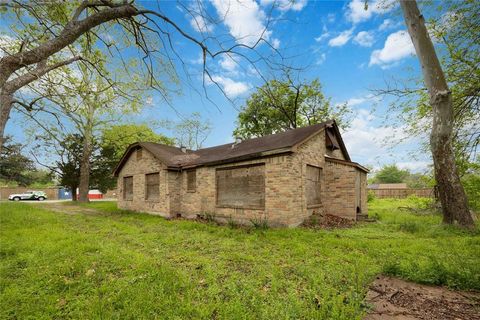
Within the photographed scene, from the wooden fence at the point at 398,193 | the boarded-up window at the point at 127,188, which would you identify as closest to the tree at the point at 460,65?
the boarded-up window at the point at 127,188

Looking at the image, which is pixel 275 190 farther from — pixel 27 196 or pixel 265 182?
pixel 27 196

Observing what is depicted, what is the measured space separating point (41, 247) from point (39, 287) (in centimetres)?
283

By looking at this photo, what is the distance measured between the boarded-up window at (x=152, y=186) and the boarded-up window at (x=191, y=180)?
7.31 feet

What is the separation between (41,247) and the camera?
5.97 meters

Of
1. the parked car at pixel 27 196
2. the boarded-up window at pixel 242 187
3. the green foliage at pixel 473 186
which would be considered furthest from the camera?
the parked car at pixel 27 196

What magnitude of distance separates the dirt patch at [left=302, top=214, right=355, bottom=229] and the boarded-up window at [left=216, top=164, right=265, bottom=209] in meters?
2.14

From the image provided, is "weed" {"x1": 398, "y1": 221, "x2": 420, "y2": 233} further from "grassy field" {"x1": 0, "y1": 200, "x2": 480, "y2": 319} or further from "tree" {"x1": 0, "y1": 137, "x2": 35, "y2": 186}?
"tree" {"x1": 0, "y1": 137, "x2": 35, "y2": 186}

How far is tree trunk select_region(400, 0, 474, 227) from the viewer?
8125 mm

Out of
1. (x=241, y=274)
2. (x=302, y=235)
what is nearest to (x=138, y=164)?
(x=302, y=235)

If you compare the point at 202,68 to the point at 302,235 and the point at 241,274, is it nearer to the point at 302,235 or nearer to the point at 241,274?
the point at 241,274

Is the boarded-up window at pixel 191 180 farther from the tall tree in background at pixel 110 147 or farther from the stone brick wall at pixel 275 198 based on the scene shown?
the tall tree in background at pixel 110 147

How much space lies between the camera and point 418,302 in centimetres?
337

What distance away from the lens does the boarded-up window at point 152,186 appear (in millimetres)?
14631

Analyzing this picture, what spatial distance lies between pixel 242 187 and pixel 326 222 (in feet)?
13.4
